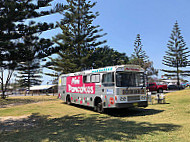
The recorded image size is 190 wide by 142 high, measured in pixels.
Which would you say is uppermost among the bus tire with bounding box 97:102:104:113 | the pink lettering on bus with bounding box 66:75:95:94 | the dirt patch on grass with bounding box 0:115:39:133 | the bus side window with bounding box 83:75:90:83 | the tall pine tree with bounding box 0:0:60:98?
the tall pine tree with bounding box 0:0:60:98

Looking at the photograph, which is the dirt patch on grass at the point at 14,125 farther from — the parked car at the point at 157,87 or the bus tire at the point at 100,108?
the parked car at the point at 157,87

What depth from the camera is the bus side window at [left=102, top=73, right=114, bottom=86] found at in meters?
10.1

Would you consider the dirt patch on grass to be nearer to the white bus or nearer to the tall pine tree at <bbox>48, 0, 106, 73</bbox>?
the white bus

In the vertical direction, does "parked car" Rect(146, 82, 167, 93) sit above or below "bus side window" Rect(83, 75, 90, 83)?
below

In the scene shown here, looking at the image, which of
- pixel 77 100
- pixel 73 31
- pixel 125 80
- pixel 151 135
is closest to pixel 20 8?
pixel 125 80

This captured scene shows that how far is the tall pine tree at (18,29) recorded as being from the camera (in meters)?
9.15

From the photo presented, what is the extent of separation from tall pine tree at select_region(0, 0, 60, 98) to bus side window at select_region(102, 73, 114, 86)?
350cm

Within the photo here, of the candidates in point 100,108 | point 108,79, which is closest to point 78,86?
point 100,108

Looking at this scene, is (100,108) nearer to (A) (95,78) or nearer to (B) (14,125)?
(A) (95,78)

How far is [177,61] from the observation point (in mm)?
50812

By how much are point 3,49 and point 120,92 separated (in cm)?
689

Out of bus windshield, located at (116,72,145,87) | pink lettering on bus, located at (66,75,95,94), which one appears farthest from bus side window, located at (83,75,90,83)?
bus windshield, located at (116,72,145,87)

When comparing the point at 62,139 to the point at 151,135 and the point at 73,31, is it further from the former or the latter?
the point at 73,31

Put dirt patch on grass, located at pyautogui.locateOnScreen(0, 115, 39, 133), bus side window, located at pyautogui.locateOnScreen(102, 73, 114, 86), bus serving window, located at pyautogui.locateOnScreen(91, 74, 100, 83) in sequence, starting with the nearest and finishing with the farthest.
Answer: dirt patch on grass, located at pyautogui.locateOnScreen(0, 115, 39, 133), bus side window, located at pyautogui.locateOnScreen(102, 73, 114, 86), bus serving window, located at pyautogui.locateOnScreen(91, 74, 100, 83)
